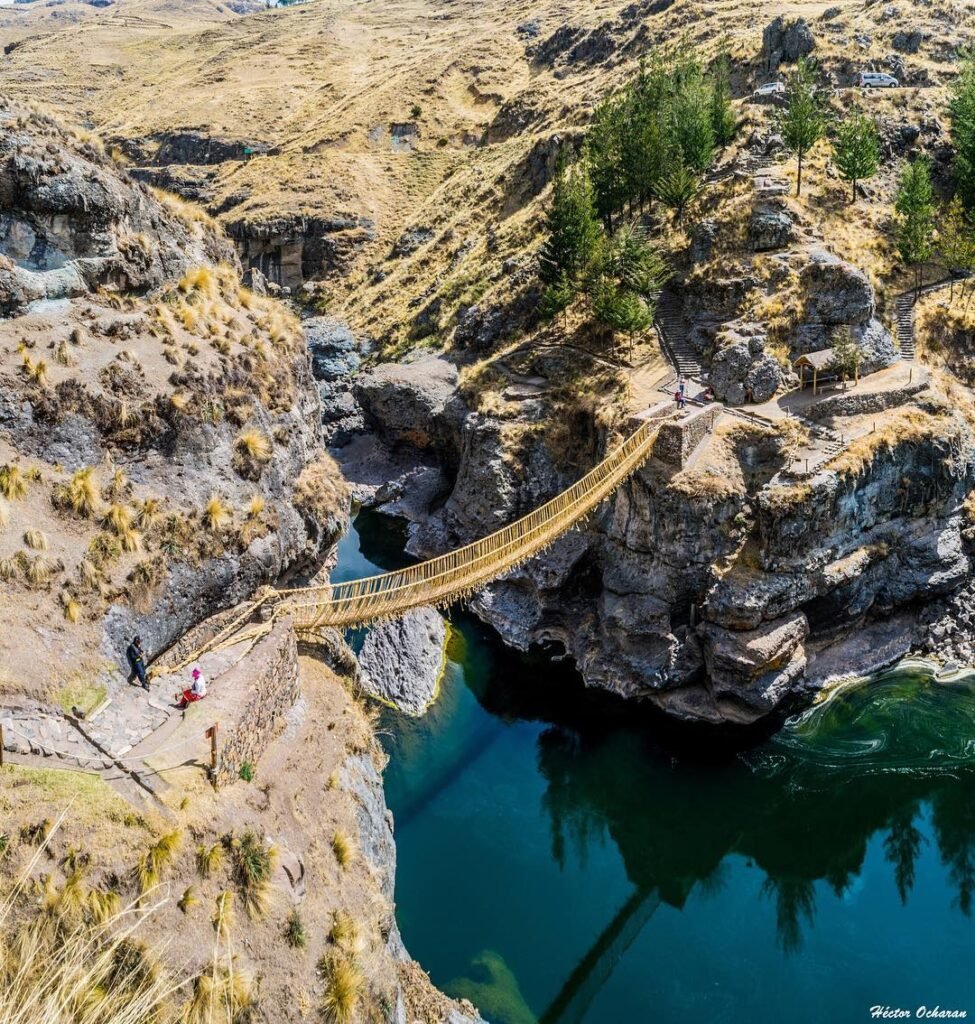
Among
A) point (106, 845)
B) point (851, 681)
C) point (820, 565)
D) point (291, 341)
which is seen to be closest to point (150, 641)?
point (106, 845)

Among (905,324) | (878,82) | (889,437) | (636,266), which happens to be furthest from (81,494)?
(878,82)

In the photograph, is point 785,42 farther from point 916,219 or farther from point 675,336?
point 675,336

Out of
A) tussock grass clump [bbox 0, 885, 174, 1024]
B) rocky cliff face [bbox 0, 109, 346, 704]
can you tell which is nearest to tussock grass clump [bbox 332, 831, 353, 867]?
tussock grass clump [bbox 0, 885, 174, 1024]

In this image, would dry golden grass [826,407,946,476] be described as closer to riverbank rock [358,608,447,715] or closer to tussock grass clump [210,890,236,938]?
riverbank rock [358,608,447,715]

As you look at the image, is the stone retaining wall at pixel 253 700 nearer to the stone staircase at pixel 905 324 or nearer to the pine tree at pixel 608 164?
the stone staircase at pixel 905 324

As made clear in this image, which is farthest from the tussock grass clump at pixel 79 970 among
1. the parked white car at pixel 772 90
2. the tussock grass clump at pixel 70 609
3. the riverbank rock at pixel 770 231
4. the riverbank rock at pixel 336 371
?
the parked white car at pixel 772 90
